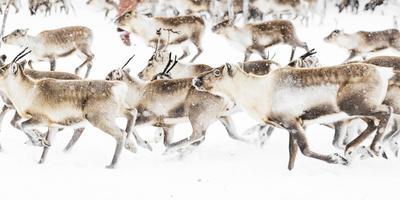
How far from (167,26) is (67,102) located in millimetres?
6322

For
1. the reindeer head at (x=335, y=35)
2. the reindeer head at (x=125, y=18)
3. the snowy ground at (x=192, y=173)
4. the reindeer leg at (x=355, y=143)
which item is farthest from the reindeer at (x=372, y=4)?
the reindeer leg at (x=355, y=143)

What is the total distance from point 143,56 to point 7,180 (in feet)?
25.5

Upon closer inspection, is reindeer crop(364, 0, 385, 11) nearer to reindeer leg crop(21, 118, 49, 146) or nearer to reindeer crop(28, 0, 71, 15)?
reindeer crop(28, 0, 71, 15)

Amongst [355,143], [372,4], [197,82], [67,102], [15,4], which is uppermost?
[197,82]

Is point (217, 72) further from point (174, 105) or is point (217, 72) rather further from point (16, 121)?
point (16, 121)

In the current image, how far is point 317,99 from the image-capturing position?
6.09 meters

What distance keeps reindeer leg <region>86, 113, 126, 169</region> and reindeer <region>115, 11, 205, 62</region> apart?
6207 mm

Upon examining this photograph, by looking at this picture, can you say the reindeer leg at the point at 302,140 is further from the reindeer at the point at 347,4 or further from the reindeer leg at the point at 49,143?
the reindeer at the point at 347,4

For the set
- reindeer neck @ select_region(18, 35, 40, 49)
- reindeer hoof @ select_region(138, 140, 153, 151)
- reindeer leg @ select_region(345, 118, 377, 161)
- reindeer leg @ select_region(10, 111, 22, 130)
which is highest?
reindeer leg @ select_region(345, 118, 377, 161)

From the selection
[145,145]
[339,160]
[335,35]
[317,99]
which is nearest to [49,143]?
[145,145]

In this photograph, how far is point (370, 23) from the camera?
17.8 metres

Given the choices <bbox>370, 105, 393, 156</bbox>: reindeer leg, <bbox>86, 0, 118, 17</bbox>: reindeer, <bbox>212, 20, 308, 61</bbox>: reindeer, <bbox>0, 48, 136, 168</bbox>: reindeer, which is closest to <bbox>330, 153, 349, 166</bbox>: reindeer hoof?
<bbox>370, 105, 393, 156</bbox>: reindeer leg

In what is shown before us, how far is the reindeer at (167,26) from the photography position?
1270cm

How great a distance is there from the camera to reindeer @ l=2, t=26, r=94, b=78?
11477 millimetres
